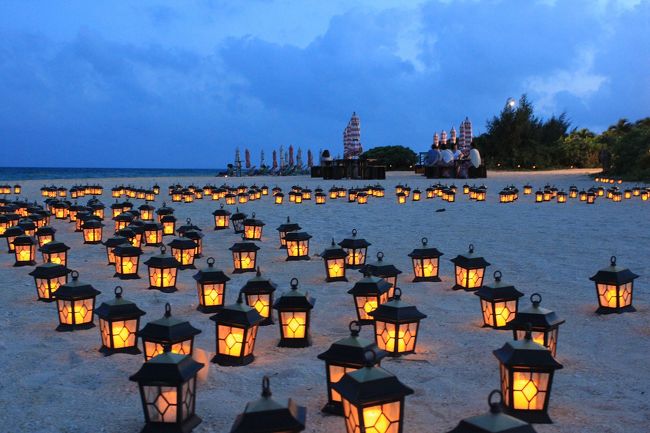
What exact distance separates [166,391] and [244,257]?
635cm

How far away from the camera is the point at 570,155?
188 ft

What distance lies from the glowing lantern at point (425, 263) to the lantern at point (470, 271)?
62 centimetres

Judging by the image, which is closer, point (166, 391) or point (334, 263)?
point (166, 391)

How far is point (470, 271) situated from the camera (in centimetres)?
895

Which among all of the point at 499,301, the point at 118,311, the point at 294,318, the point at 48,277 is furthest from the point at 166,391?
the point at 48,277

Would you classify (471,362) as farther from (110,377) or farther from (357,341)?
(110,377)

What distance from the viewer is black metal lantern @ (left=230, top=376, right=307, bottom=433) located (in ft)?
11.1

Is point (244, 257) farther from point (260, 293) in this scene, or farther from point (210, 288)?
point (260, 293)

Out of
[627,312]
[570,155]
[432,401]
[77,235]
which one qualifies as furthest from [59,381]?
[570,155]

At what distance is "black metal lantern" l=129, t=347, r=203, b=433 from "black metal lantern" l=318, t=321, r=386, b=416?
3.58 ft

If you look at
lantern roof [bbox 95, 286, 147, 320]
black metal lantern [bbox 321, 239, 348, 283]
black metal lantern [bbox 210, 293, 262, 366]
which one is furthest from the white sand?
lantern roof [bbox 95, 286, 147, 320]

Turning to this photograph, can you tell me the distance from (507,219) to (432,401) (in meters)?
14.9

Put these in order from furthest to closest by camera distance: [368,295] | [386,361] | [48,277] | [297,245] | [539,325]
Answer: [297,245]
[48,277]
[368,295]
[386,361]
[539,325]

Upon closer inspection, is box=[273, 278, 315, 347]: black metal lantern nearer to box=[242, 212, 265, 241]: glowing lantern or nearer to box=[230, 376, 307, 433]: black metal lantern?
box=[230, 376, 307, 433]: black metal lantern
